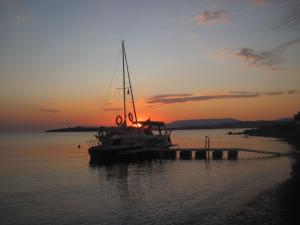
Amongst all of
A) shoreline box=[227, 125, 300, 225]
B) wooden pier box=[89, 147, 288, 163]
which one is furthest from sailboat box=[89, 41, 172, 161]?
shoreline box=[227, 125, 300, 225]

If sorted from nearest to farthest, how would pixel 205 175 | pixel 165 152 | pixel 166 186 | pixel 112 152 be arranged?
1. pixel 166 186
2. pixel 205 175
3. pixel 112 152
4. pixel 165 152

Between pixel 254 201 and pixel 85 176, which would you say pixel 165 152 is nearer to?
pixel 85 176

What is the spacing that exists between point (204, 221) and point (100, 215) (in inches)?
258

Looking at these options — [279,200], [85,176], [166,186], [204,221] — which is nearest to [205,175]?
[166,186]

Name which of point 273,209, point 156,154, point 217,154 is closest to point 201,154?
point 217,154

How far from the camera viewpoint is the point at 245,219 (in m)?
19.4

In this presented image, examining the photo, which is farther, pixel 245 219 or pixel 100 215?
pixel 100 215

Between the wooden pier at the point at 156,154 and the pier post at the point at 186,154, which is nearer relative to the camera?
the wooden pier at the point at 156,154

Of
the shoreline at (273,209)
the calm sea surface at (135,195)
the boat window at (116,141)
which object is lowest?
the calm sea surface at (135,195)

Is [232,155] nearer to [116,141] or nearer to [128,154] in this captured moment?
[128,154]

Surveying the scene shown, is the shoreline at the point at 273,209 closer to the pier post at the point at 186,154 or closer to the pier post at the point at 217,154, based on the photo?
the pier post at the point at 217,154

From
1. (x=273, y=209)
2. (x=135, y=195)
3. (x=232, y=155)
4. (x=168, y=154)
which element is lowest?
(x=135, y=195)

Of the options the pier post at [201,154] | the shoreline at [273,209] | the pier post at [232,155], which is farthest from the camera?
the pier post at [201,154]

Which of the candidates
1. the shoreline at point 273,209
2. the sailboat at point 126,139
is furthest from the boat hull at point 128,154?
the shoreline at point 273,209
